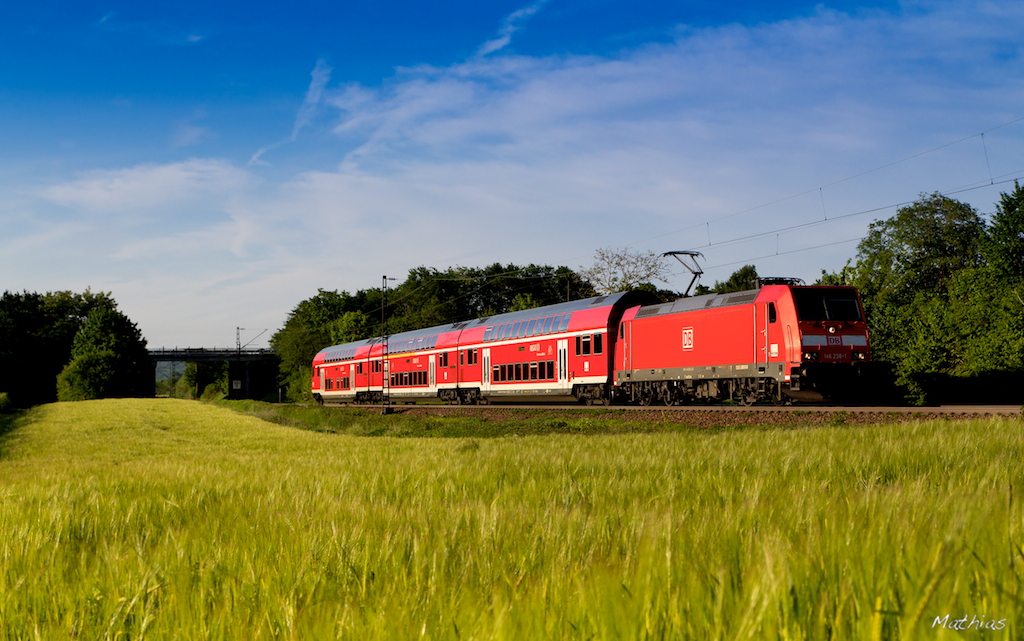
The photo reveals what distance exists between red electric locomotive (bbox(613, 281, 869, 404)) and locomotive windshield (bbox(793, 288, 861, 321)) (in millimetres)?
35

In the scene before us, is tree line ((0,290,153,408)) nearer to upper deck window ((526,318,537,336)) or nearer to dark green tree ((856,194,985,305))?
upper deck window ((526,318,537,336))

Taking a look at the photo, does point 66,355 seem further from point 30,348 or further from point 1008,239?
point 1008,239

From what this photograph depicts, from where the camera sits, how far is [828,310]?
78.0 ft

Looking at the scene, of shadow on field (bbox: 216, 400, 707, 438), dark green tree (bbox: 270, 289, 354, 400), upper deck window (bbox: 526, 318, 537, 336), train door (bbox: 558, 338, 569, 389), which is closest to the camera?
shadow on field (bbox: 216, 400, 707, 438)

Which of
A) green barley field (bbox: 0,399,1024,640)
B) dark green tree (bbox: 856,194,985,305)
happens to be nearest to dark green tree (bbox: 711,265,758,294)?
dark green tree (bbox: 856,194,985,305)

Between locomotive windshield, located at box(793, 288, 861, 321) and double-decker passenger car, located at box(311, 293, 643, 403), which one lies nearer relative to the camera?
locomotive windshield, located at box(793, 288, 861, 321)

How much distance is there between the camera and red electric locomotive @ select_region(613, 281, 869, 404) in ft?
76.3

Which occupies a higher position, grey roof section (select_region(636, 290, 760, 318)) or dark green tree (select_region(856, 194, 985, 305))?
dark green tree (select_region(856, 194, 985, 305))

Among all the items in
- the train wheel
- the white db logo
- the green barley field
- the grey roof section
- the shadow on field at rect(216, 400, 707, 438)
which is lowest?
the shadow on field at rect(216, 400, 707, 438)

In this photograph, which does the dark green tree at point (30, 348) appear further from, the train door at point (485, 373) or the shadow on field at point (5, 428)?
the train door at point (485, 373)

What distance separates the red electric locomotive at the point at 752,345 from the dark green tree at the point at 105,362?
225ft

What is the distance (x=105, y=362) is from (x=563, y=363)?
64307mm

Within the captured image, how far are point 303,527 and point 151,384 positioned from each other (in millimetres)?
108705

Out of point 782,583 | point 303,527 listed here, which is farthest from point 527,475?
point 782,583
